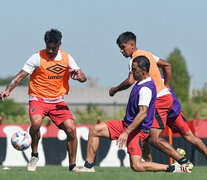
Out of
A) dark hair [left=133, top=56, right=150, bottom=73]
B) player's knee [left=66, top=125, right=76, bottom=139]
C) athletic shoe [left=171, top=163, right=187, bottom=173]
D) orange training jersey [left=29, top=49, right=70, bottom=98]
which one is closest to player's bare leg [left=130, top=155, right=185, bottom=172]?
athletic shoe [left=171, top=163, right=187, bottom=173]

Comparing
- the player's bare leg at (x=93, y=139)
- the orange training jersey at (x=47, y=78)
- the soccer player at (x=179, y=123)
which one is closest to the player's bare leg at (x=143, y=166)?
the player's bare leg at (x=93, y=139)

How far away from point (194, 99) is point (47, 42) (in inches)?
2392

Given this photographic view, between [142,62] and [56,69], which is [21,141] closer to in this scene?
[56,69]

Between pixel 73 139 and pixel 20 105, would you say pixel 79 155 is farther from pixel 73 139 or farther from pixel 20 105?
pixel 20 105

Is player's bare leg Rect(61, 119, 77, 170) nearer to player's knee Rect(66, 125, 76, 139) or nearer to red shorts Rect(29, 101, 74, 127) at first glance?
player's knee Rect(66, 125, 76, 139)

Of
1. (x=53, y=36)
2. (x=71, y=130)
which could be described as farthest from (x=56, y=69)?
(x=71, y=130)

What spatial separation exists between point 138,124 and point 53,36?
2538 millimetres

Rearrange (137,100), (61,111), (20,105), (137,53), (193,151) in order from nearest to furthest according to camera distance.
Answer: (137,100) → (137,53) → (61,111) → (193,151) → (20,105)

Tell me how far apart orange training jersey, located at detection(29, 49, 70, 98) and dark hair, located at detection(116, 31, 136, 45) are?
1.28 metres

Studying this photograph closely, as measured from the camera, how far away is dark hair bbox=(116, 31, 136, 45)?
10.6 metres

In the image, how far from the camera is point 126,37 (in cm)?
1065

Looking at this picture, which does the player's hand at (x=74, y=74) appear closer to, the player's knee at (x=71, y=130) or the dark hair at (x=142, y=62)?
the player's knee at (x=71, y=130)

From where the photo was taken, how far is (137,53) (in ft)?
34.7

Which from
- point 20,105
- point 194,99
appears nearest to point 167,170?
point 194,99
